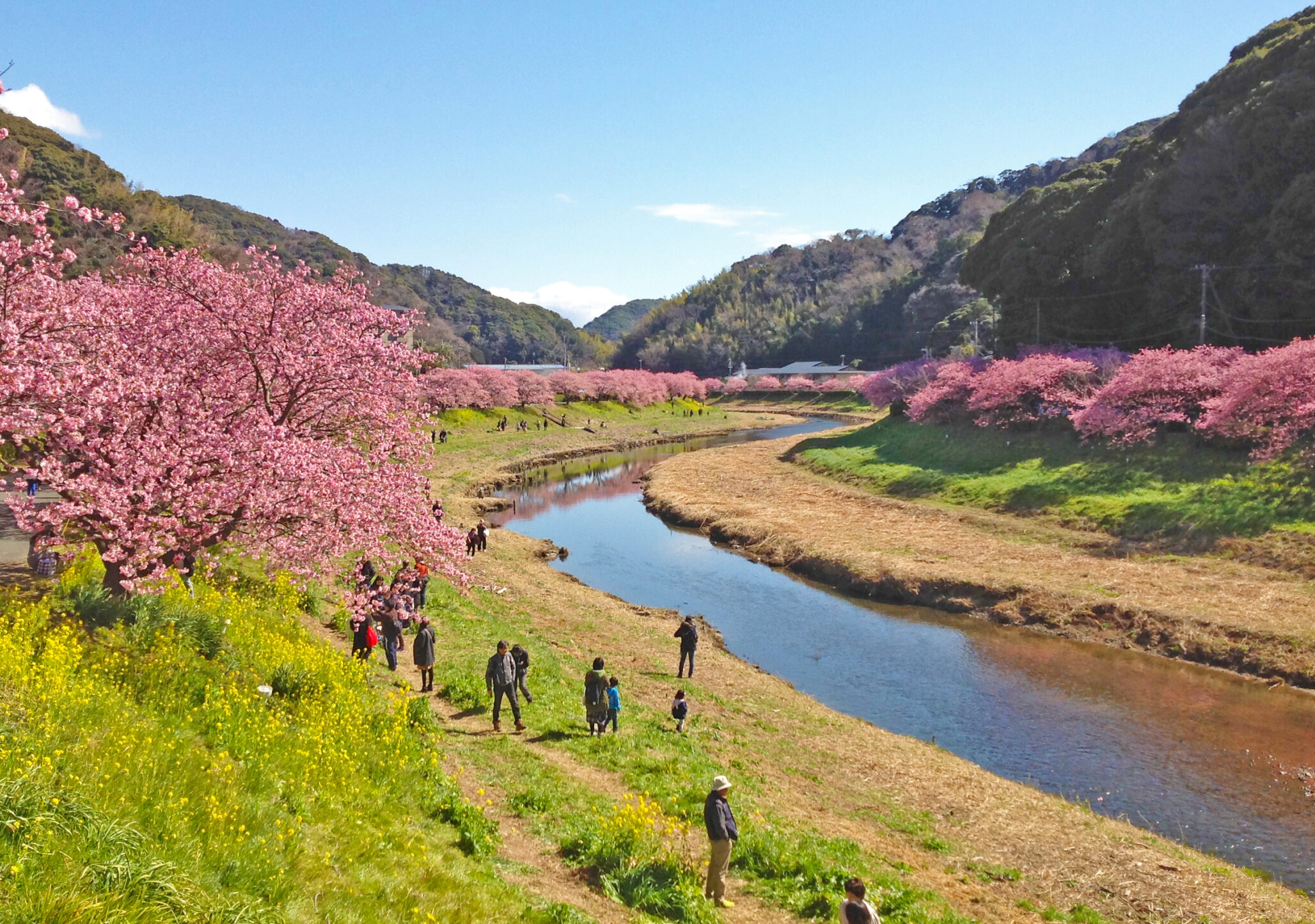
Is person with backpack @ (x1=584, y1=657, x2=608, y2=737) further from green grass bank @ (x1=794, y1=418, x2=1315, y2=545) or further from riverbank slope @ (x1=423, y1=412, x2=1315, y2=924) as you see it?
green grass bank @ (x1=794, y1=418, x2=1315, y2=545)

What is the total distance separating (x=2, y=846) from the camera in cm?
691

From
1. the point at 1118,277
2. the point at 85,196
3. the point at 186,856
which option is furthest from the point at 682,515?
the point at 85,196

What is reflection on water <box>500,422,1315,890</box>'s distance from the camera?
17938 millimetres

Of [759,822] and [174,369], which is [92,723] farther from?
[759,822]

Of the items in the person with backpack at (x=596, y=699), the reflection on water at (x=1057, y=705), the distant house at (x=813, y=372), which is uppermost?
the distant house at (x=813, y=372)

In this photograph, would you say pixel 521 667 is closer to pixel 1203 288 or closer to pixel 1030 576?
pixel 1030 576

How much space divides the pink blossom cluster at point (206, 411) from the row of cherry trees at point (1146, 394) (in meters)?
37.8

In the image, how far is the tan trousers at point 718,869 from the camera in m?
11.4

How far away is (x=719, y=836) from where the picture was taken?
1126 centimetres

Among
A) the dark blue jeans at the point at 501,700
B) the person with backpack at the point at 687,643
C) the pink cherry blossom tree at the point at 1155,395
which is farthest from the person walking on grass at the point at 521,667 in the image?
the pink cherry blossom tree at the point at 1155,395

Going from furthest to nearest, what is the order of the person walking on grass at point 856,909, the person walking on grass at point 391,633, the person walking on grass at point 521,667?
the person walking on grass at point 391,633 → the person walking on grass at point 521,667 → the person walking on grass at point 856,909

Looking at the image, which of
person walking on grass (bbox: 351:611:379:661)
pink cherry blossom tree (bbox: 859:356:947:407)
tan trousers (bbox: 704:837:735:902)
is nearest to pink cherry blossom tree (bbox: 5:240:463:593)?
person walking on grass (bbox: 351:611:379:661)

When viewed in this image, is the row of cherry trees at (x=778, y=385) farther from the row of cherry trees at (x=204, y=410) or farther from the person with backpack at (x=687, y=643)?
the row of cherry trees at (x=204, y=410)

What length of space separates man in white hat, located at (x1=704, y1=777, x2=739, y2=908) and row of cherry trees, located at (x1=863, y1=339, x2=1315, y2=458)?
36.1 meters
